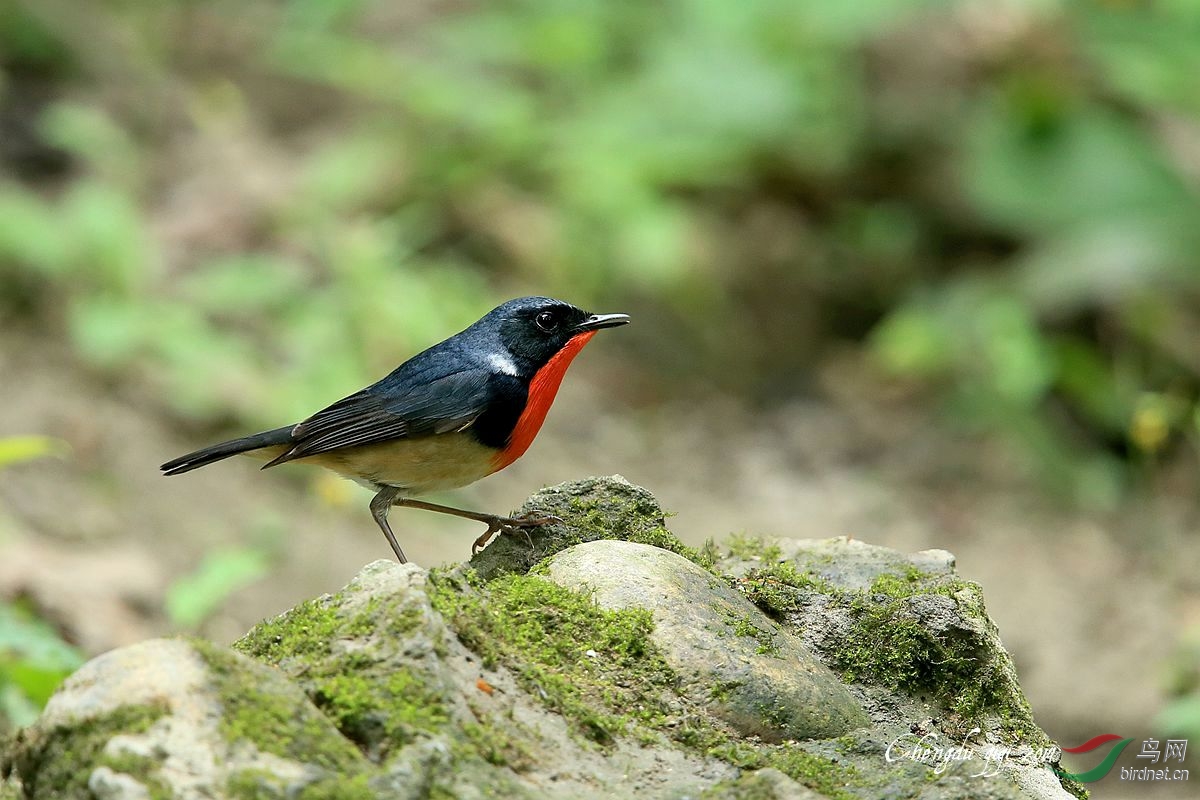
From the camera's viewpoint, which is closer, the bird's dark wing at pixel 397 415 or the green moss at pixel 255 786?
the green moss at pixel 255 786

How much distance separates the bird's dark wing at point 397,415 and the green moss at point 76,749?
224 cm

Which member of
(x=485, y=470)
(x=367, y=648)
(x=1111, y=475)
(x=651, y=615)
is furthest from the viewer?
(x=1111, y=475)

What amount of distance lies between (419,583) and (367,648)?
0.68 feet

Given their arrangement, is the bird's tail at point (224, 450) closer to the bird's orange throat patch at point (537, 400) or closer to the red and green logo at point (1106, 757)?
the bird's orange throat patch at point (537, 400)

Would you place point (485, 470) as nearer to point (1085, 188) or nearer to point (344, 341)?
point (344, 341)

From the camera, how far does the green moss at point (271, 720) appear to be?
2373 millimetres

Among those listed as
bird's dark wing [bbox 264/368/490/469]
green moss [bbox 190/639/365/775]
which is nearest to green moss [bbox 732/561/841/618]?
bird's dark wing [bbox 264/368/490/469]

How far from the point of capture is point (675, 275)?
31.1ft

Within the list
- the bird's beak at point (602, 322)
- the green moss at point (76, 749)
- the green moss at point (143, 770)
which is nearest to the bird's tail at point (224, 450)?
the bird's beak at point (602, 322)

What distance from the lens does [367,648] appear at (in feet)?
8.94

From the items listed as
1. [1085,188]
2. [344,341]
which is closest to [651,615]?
[344,341]

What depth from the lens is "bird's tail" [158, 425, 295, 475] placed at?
15.3ft

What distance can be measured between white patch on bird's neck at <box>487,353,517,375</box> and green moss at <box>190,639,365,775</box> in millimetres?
2246

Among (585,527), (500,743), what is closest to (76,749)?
(500,743)
